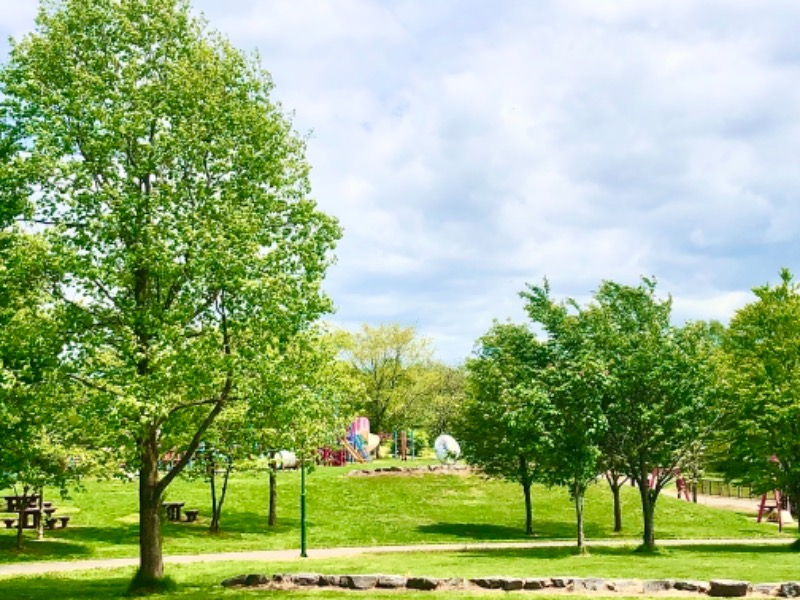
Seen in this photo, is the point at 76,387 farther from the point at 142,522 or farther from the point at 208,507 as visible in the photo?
the point at 208,507

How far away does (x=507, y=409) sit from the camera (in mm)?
33594

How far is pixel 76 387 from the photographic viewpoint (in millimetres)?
21109

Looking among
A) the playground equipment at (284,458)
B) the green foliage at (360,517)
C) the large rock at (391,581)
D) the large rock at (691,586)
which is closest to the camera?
the large rock at (691,586)

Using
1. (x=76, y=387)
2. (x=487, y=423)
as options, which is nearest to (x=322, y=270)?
(x=76, y=387)

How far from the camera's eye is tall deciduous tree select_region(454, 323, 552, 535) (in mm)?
31484

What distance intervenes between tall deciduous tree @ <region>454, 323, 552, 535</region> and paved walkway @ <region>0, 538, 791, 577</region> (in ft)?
11.6

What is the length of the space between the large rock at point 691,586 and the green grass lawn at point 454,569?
235 centimetres

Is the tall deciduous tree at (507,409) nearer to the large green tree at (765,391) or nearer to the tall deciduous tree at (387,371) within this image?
the large green tree at (765,391)

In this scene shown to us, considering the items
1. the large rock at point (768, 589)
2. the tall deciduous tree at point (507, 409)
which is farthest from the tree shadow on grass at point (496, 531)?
the large rock at point (768, 589)

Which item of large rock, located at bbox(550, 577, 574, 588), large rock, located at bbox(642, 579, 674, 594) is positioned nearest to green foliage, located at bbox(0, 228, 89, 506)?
A: large rock, located at bbox(550, 577, 574, 588)

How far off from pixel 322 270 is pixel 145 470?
7.31m

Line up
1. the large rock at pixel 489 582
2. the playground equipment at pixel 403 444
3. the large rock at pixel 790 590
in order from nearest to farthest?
the large rock at pixel 790 590
the large rock at pixel 489 582
the playground equipment at pixel 403 444

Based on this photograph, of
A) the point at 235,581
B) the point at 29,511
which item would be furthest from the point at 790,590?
the point at 29,511

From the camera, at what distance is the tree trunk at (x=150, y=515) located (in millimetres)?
22703
